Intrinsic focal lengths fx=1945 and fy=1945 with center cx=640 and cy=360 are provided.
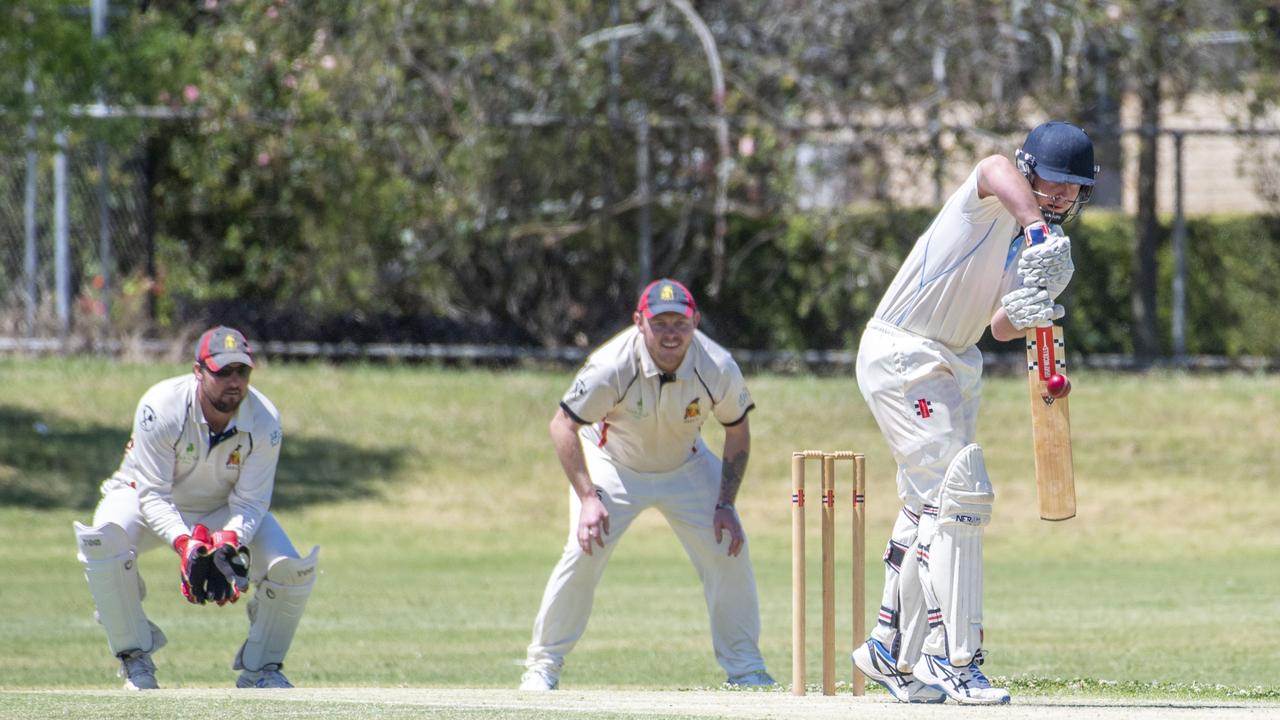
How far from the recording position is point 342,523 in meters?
14.5

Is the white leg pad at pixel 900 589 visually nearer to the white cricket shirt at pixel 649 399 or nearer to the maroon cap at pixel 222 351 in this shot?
the white cricket shirt at pixel 649 399

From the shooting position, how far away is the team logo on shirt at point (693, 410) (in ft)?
27.6

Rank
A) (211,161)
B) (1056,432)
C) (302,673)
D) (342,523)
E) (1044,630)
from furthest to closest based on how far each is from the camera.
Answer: (211,161) → (342,523) → (1044,630) → (302,673) → (1056,432)

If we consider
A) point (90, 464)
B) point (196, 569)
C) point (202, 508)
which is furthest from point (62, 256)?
point (196, 569)

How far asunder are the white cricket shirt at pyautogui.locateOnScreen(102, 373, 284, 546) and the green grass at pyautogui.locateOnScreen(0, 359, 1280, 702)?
33.6 inches

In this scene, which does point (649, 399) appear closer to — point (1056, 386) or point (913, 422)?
point (913, 422)

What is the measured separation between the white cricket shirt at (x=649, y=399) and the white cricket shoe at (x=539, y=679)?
3.32 ft

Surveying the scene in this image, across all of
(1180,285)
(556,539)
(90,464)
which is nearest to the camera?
(556,539)

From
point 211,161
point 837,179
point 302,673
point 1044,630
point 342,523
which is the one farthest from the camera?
point 211,161

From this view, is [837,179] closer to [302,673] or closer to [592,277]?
[592,277]

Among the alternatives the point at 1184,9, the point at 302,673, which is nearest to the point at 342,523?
the point at 302,673

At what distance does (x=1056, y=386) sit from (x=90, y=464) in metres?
10.8

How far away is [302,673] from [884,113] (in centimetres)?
1026

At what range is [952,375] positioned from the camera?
6.53 m
